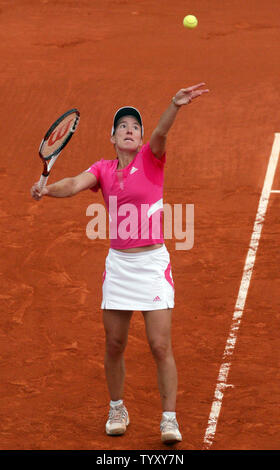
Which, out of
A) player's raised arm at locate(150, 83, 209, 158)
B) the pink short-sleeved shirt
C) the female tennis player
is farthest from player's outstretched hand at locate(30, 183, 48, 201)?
player's raised arm at locate(150, 83, 209, 158)

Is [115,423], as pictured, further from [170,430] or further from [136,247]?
[136,247]

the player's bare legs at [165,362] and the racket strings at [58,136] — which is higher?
the racket strings at [58,136]

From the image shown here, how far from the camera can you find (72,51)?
61.9 ft

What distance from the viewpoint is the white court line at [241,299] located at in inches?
324

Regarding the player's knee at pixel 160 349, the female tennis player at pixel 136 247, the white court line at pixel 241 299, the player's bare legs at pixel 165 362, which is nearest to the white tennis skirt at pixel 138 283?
the female tennis player at pixel 136 247

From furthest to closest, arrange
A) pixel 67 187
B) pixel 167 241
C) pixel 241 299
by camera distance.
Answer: pixel 167 241 < pixel 241 299 < pixel 67 187

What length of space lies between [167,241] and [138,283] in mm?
4888

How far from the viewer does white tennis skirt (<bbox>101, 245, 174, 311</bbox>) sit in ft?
24.3

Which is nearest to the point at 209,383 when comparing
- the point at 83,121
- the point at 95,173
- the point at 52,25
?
the point at 95,173

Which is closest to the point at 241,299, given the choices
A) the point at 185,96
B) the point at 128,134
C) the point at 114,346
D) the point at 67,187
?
the point at 114,346

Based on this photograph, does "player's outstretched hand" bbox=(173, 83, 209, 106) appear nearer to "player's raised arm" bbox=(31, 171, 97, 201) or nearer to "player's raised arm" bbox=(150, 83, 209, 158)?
"player's raised arm" bbox=(150, 83, 209, 158)

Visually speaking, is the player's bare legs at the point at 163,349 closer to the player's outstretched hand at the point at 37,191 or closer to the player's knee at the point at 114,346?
the player's knee at the point at 114,346

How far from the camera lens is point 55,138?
7.45 m

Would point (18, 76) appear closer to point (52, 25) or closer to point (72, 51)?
point (72, 51)
